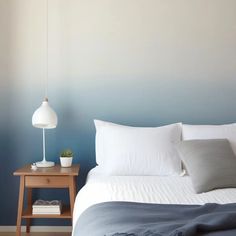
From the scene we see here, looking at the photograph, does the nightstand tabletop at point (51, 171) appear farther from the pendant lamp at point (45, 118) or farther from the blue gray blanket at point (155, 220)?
the blue gray blanket at point (155, 220)

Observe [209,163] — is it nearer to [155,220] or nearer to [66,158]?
[155,220]

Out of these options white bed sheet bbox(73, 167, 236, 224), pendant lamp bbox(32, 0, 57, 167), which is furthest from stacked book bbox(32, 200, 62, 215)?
white bed sheet bbox(73, 167, 236, 224)

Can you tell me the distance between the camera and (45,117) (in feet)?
9.34

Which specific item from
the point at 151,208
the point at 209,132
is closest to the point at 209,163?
the point at 209,132

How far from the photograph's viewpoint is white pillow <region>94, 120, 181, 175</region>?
8.94ft

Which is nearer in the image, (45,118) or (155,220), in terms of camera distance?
(155,220)

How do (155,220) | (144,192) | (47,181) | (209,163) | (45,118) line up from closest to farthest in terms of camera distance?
(155,220) → (144,192) → (209,163) → (47,181) → (45,118)

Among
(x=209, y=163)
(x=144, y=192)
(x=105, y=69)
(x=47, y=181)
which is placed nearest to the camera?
(x=144, y=192)

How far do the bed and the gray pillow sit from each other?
0.05 m

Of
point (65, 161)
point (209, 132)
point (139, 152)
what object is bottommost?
point (65, 161)

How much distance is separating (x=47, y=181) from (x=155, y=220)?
1.38 m

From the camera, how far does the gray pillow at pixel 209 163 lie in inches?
91.4

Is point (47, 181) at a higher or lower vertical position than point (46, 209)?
higher

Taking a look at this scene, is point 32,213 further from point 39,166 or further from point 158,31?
point 158,31
